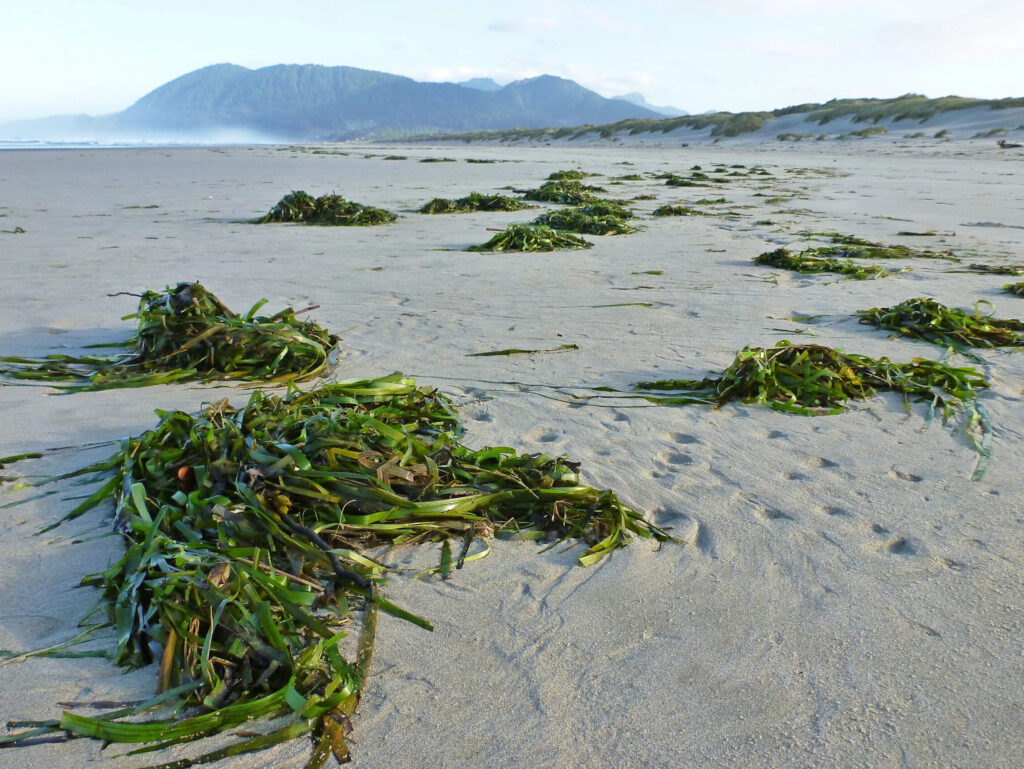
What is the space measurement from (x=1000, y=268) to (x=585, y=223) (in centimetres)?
346

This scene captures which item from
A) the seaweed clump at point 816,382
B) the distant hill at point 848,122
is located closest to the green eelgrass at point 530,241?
the seaweed clump at point 816,382

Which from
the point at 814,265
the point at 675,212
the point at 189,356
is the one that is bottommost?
the point at 675,212

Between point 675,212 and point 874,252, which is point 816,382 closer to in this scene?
point 874,252

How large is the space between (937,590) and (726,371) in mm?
1362

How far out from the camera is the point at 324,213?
790cm

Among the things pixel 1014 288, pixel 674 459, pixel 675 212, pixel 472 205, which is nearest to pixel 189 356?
pixel 674 459

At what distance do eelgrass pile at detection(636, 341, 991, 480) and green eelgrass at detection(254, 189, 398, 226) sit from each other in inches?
214

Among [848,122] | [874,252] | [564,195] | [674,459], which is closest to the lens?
[674,459]

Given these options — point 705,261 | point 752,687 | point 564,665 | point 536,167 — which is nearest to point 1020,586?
point 752,687

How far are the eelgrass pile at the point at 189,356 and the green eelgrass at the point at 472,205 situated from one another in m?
5.59

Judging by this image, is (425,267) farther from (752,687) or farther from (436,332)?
(752,687)

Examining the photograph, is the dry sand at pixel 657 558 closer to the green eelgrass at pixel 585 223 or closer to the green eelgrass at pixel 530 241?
the green eelgrass at pixel 530 241

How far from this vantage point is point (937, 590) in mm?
1670

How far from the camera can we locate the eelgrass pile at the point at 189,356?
3.09 meters
